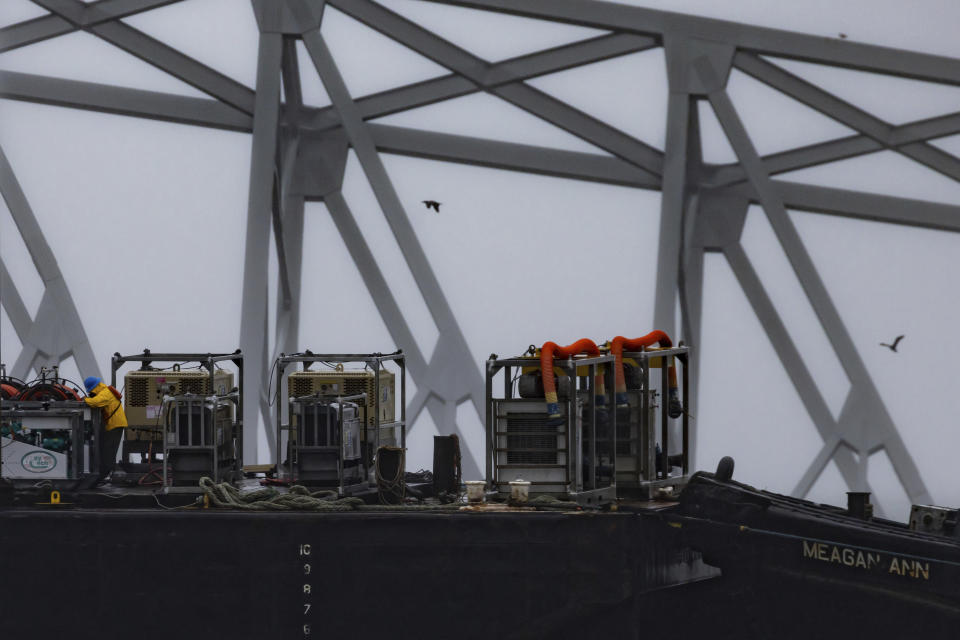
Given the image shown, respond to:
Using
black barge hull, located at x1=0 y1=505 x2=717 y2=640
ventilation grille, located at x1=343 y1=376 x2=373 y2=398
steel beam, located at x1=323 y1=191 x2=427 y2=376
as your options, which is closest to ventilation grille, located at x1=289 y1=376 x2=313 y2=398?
ventilation grille, located at x1=343 y1=376 x2=373 y2=398

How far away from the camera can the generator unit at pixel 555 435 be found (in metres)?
13.3

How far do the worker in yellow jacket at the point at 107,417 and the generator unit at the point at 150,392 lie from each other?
307 millimetres

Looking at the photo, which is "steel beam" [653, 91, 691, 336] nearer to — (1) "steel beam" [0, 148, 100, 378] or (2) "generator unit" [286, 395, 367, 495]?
(2) "generator unit" [286, 395, 367, 495]

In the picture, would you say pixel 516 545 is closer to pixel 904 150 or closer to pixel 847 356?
pixel 847 356

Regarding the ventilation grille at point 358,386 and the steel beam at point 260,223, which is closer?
the ventilation grille at point 358,386

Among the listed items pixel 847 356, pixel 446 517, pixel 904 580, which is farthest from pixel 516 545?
pixel 847 356

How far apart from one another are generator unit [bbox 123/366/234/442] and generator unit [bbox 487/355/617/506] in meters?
3.60

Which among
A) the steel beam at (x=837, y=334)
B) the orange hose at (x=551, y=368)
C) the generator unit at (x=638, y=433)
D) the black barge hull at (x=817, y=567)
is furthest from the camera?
the steel beam at (x=837, y=334)

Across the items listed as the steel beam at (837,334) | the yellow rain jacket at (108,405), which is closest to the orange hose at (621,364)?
the yellow rain jacket at (108,405)

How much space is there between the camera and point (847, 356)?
74.8 ft

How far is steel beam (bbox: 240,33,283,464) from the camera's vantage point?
23.5 meters

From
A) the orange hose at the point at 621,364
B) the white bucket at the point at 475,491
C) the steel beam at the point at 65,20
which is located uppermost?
the steel beam at the point at 65,20

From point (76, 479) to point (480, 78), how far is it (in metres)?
12.2

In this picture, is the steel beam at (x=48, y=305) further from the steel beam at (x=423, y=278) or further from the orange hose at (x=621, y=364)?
the orange hose at (x=621, y=364)
